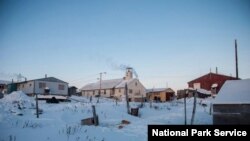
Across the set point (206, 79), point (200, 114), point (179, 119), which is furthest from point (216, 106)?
point (206, 79)

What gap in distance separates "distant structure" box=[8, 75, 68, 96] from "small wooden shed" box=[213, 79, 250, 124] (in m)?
38.3

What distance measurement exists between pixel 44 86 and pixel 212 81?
37383 mm

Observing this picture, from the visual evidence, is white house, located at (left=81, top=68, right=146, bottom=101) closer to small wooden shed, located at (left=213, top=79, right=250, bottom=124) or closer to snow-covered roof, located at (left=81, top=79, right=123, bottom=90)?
snow-covered roof, located at (left=81, top=79, right=123, bottom=90)

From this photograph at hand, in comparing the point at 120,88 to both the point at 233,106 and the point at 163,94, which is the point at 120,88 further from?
the point at 233,106

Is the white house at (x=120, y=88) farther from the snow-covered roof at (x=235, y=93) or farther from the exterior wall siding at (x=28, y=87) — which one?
the snow-covered roof at (x=235, y=93)

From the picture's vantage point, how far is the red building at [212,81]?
187ft

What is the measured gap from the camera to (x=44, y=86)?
50438 mm

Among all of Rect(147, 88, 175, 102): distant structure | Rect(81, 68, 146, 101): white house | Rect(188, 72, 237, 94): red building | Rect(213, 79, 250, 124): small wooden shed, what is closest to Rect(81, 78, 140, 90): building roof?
Rect(81, 68, 146, 101): white house

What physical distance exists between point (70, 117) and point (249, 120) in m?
14.4

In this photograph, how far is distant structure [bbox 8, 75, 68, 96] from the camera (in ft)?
162

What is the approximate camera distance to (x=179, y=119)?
76.7 ft

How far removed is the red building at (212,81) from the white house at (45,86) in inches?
1242

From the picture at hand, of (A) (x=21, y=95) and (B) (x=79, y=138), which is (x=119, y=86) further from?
(B) (x=79, y=138)

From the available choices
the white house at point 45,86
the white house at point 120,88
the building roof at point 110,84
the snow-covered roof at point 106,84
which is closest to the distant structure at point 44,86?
the white house at point 45,86
